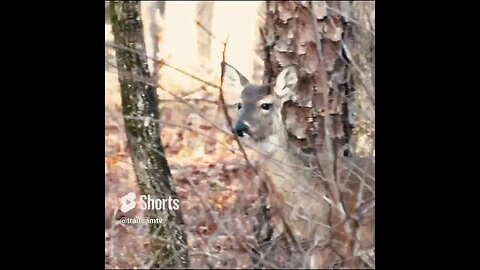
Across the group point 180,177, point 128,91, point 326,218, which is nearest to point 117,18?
point 128,91

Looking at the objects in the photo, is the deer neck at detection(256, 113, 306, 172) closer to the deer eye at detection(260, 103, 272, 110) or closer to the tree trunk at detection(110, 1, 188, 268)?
the deer eye at detection(260, 103, 272, 110)

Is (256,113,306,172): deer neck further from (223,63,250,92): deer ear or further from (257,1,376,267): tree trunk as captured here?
(223,63,250,92): deer ear

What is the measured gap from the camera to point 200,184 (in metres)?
1.89

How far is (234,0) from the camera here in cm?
185

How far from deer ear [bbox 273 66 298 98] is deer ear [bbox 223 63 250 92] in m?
Answer: 0.08

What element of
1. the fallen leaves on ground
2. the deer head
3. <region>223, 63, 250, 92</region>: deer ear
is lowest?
the fallen leaves on ground

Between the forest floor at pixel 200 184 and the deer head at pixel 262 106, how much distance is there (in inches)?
2.1

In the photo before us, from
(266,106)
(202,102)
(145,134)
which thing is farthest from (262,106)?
(145,134)

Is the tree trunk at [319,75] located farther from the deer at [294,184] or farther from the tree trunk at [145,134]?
the tree trunk at [145,134]

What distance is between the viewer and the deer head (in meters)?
1.88

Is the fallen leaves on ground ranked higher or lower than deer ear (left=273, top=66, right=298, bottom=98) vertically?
lower

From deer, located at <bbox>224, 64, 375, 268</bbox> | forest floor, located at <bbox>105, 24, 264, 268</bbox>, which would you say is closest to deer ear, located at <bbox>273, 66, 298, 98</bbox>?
deer, located at <bbox>224, 64, 375, 268</bbox>

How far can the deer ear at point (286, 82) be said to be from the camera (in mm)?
1900
